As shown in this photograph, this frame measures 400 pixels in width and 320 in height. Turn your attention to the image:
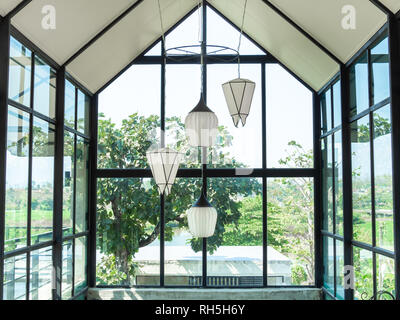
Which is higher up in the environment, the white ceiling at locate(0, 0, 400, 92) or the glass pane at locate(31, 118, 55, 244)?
the white ceiling at locate(0, 0, 400, 92)

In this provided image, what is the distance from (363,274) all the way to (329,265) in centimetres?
127

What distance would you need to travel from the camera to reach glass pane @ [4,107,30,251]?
12.3 ft

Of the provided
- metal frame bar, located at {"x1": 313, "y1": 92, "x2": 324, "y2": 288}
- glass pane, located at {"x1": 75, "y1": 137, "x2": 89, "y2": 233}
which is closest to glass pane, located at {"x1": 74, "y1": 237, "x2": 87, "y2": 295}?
glass pane, located at {"x1": 75, "y1": 137, "x2": 89, "y2": 233}

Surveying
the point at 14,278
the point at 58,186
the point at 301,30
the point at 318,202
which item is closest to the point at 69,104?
the point at 58,186

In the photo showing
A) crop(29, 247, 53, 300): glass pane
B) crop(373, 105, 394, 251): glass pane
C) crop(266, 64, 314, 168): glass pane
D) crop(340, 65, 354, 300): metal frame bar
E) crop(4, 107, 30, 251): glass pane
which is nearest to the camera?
crop(4, 107, 30, 251): glass pane

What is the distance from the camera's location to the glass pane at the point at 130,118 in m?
6.30

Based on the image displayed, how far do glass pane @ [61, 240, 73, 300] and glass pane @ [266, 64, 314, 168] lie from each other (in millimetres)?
3034

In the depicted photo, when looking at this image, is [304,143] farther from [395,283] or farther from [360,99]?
[395,283]

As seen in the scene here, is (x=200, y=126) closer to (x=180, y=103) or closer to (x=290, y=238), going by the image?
(x=180, y=103)

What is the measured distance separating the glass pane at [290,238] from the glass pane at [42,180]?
311cm

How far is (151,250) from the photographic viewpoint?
6219 mm

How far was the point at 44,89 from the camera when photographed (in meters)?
4.60

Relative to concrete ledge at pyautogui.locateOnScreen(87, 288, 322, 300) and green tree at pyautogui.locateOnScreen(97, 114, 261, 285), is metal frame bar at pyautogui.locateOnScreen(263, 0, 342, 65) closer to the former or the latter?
green tree at pyautogui.locateOnScreen(97, 114, 261, 285)
